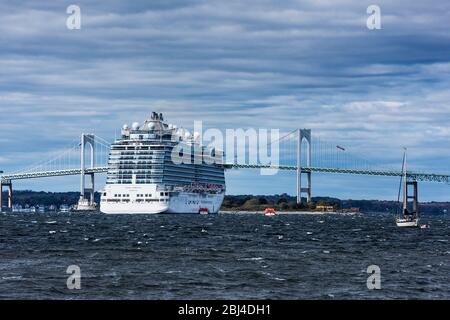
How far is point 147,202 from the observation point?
143 metres

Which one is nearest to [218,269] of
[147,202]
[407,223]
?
[407,223]

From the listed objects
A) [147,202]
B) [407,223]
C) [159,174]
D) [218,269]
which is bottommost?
[218,269]

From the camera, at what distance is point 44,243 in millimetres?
58188

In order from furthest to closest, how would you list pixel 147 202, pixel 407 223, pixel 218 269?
pixel 147 202 < pixel 407 223 < pixel 218 269

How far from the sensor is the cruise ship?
144 m

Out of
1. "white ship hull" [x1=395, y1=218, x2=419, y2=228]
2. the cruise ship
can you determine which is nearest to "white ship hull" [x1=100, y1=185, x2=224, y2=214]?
the cruise ship

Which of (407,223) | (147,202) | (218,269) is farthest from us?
(147,202)

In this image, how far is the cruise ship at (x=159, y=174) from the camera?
144 metres

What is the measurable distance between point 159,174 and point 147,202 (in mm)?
6307

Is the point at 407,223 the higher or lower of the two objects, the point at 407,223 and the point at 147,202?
the lower

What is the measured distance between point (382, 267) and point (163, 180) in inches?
4180

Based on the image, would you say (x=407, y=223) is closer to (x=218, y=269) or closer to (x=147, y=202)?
(x=147, y=202)
